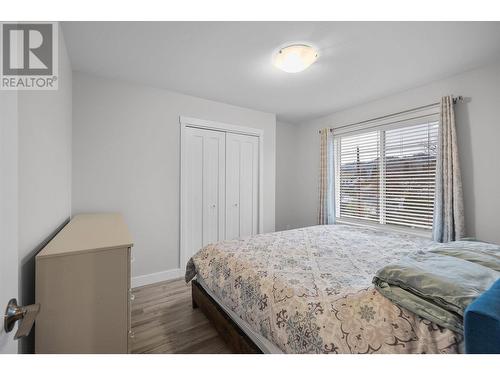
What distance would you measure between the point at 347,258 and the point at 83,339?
5.89 ft

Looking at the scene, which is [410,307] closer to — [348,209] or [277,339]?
[277,339]

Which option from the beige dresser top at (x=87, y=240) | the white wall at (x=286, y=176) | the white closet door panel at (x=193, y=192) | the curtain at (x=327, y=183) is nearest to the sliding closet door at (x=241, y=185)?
the white closet door panel at (x=193, y=192)

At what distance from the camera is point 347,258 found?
1793mm

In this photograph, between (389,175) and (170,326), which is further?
(389,175)

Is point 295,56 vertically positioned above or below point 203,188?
above

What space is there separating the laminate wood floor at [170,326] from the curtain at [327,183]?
2433mm

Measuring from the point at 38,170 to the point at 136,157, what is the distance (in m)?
1.45

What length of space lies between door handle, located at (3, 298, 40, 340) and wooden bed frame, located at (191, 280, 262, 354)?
117cm

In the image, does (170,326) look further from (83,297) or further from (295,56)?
(295,56)

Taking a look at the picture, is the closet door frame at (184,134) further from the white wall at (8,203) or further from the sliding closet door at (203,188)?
the white wall at (8,203)

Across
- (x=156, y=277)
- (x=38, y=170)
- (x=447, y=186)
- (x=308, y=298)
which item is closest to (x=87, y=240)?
(x=38, y=170)

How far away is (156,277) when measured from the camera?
2.77m

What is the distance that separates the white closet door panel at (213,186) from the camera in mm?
3184

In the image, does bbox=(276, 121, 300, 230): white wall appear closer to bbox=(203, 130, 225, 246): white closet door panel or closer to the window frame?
the window frame
